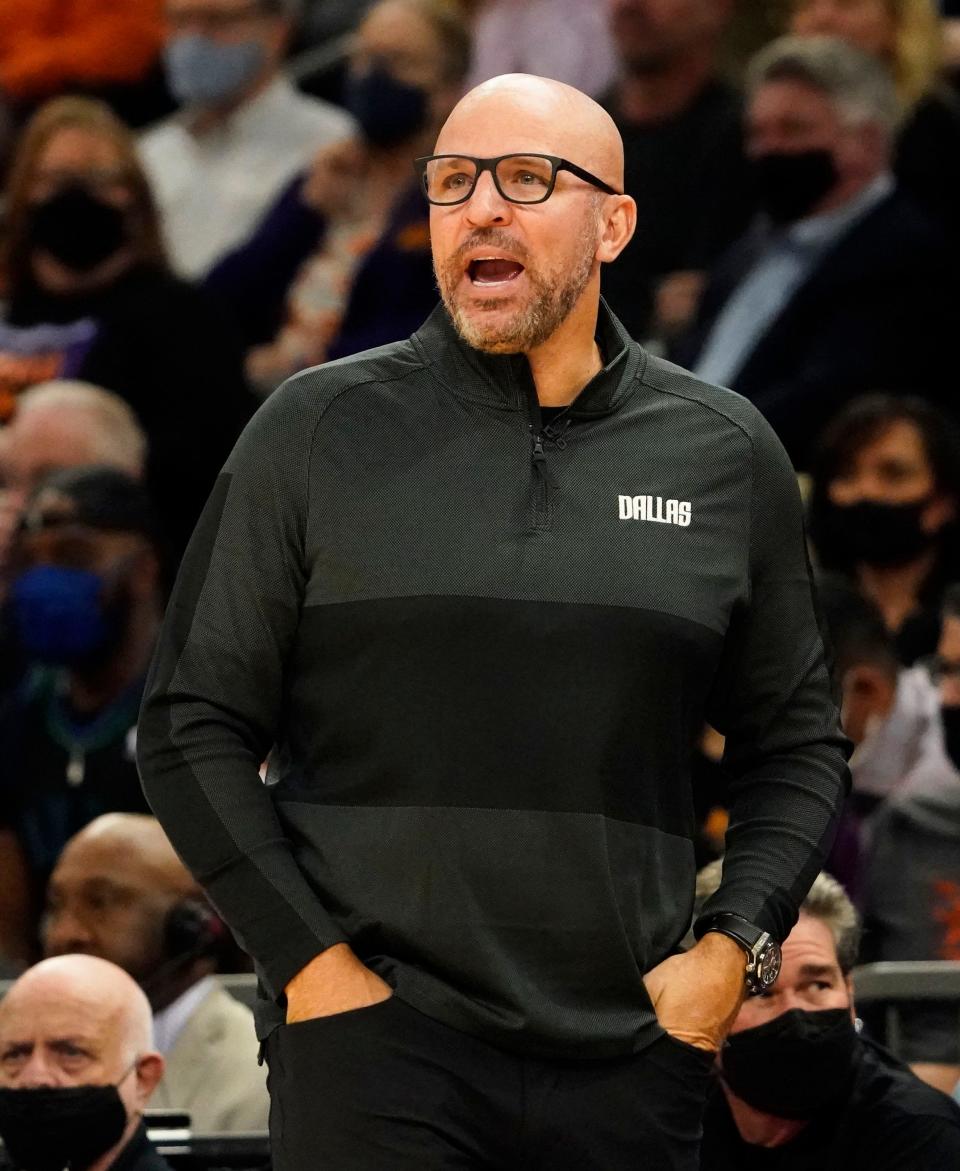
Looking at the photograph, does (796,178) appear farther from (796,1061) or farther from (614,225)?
(614,225)

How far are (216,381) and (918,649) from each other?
2.07m

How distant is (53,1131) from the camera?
3.74 metres

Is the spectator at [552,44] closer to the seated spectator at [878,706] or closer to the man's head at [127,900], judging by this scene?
the seated spectator at [878,706]

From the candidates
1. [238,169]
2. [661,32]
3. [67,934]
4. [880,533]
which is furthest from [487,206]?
[238,169]

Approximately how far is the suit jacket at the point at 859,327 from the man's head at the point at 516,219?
358 centimetres

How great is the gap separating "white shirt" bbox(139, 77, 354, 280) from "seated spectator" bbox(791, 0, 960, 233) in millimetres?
1703

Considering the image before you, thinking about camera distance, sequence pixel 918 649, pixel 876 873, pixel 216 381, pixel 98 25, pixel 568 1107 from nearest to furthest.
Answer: pixel 568 1107
pixel 876 873
pixel 918 649
pixel 216 381
pixel 98 25

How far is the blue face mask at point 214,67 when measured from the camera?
775cm

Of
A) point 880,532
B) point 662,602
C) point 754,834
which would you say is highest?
point 662,602

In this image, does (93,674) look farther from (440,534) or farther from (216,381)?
(440,534)

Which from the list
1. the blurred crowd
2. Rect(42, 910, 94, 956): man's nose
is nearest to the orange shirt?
the blurred crowd

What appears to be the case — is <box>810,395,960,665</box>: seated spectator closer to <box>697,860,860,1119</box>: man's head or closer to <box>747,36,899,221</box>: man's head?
<box>747,36,899,221</box>: man's head

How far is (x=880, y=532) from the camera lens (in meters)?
5.71

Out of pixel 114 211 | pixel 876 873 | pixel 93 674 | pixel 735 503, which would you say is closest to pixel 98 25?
pixel 114 211
